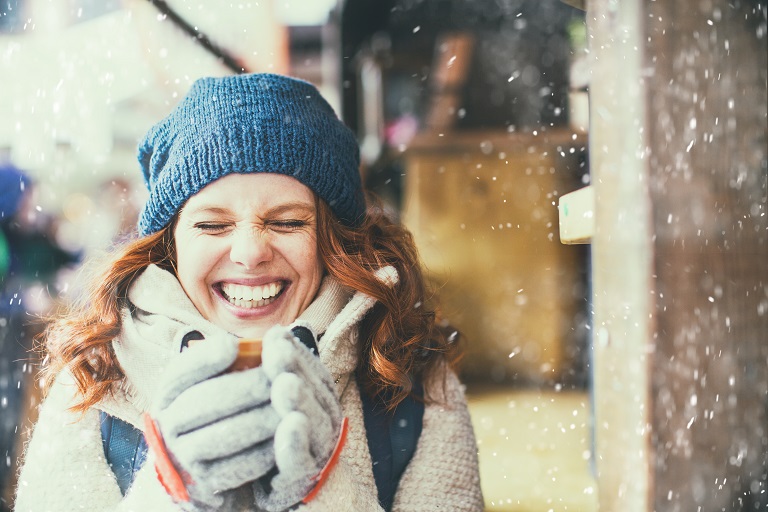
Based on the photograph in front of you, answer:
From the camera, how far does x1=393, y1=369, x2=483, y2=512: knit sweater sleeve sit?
3.49 feet

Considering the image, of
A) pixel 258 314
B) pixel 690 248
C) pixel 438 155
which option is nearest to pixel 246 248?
pixel 258 314

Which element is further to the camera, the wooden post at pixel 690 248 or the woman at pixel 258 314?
the woman at pixel 258 314

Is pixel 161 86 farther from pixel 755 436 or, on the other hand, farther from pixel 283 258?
pixel 755 436

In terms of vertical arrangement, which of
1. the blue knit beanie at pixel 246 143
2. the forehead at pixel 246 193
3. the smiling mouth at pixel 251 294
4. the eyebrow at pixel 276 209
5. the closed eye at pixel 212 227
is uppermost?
the blue knit beanie at pixel 246 143

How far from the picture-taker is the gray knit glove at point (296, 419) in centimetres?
76

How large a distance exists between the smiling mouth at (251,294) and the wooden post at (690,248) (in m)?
0.54

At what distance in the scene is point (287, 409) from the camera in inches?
30.2

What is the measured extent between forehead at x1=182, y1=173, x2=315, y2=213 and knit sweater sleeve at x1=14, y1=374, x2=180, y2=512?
406 mm

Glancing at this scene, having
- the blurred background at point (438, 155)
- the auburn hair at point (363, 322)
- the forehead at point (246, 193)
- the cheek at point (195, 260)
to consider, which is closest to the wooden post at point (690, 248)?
the blurred background at point (438, 155)

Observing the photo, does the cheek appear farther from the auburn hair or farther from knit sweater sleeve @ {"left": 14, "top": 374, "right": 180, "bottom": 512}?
knit sweater sleeve @ {"left": 14, "top": 374, "right": 180, "bottom": 512}

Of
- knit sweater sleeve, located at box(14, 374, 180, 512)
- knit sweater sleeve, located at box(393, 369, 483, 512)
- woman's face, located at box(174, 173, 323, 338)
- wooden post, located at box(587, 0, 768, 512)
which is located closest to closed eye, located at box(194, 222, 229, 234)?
woman's face, located at box(174, 173, 323, 338)

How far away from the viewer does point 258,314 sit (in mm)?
1036

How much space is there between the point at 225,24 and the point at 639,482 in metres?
1.47

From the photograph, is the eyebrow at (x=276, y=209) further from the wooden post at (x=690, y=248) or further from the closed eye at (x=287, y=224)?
the wooden post at (x=690, y=248)
